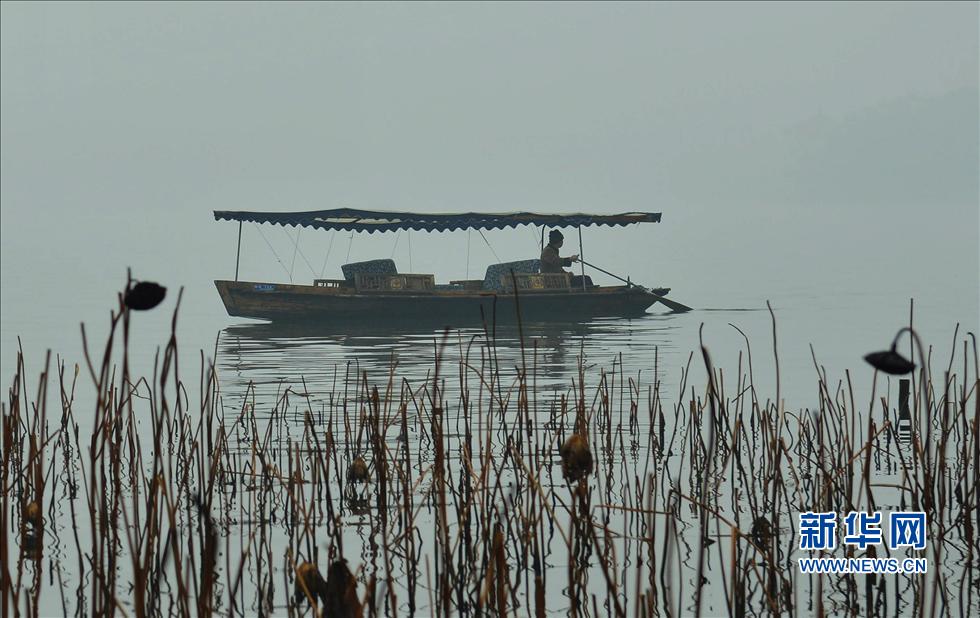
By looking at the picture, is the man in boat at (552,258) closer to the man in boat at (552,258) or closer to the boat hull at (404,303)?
the man in boat at (552,258)

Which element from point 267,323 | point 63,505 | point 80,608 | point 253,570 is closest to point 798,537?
point 253,570

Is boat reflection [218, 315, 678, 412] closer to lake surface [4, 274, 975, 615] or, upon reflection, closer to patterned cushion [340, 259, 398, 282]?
lake surface [4, 274, 975, 615]

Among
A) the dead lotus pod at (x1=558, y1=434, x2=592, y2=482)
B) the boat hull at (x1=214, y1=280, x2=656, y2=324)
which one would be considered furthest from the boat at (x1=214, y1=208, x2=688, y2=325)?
the dead lotus pod at (x1=558, y1=434, x2=592, y2=482)

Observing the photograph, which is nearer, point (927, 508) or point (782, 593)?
point (927, 508)

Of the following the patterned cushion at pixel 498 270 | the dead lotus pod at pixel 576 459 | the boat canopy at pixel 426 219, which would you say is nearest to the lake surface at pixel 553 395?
the dead lotus pod at pixel 576 459

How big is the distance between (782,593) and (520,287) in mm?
18234

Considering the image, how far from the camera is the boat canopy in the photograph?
76.7 ft

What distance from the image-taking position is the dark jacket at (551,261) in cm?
2369

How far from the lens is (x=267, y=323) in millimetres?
27781

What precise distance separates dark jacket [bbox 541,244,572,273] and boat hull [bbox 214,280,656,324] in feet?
1.70

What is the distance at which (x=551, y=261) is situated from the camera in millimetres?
23750

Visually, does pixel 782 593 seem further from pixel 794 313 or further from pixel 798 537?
pixel 794 313

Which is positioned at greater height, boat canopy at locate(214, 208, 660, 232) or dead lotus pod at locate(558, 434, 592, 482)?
boat canopy at locate(214, 208, 660, 232)

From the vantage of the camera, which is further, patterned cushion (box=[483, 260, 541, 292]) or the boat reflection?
patterned cushion (box=[483, 260, 541, 292])
